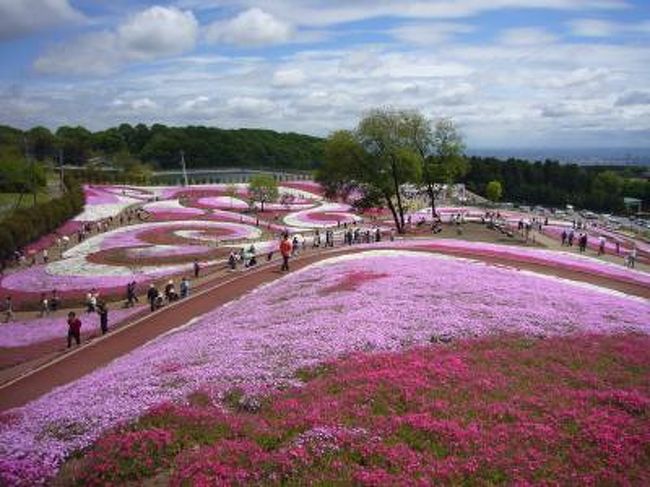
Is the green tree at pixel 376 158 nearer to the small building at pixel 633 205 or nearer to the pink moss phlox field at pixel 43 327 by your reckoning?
the pink moss phlox field at pixel 43 327

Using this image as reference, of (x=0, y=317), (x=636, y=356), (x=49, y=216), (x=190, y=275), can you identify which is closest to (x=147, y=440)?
(x=636, y=356)

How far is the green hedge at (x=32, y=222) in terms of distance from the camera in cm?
6122

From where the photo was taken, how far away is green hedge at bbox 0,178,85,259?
61.2m

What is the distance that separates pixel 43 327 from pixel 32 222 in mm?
36617

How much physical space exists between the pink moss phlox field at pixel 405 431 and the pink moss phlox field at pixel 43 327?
19.1 meters

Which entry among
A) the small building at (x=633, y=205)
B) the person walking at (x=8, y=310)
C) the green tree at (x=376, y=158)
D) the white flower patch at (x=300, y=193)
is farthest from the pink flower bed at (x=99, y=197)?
the small building at (x=633, y=205)

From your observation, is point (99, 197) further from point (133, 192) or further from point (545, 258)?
point (545, 258)

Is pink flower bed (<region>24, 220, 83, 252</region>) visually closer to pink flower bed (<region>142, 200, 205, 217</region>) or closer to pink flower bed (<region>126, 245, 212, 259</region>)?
pink flower bed (<region>142, 200, 205, 217</region>)

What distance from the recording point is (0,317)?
4109cm

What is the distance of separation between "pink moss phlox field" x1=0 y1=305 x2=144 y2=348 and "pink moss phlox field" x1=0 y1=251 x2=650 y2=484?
790cm

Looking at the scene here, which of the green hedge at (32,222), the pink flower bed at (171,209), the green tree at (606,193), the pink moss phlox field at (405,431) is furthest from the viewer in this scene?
the green tree at (606,193)

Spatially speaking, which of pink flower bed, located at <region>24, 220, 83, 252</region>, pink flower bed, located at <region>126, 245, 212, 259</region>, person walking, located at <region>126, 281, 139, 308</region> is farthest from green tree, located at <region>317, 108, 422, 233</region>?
person walking, located at <region>126, 281, 139, 308</region>

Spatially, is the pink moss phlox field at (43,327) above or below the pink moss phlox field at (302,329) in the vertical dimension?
below

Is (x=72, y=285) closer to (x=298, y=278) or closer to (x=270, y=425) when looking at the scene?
(x=298, y=278)
